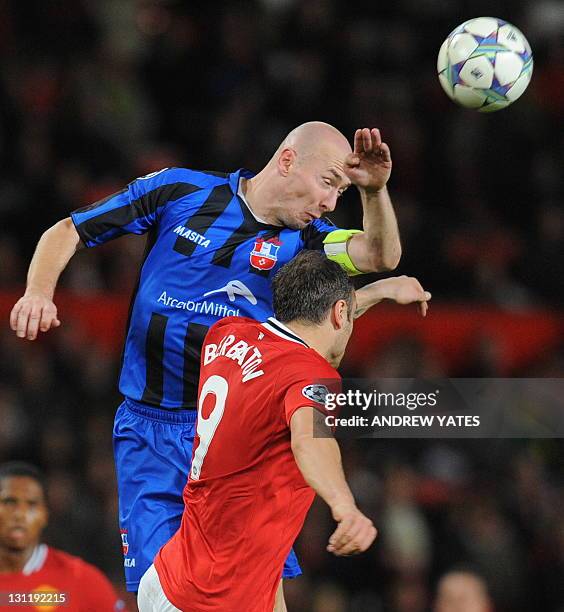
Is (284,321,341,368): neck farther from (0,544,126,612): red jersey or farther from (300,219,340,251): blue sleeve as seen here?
(0,544,126,612): red jersey

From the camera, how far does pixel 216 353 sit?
445 cm

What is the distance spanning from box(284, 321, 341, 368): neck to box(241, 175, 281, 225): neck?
990 mm

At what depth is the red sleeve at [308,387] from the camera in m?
3.94

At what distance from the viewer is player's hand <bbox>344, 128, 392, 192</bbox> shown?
4.72m

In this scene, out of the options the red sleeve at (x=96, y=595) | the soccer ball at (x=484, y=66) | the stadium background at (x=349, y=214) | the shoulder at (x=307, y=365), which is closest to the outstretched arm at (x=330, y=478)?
the shoulder at (x=307, y=365)

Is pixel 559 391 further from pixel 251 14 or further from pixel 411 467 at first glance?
pixel 251 14

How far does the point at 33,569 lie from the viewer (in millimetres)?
6441

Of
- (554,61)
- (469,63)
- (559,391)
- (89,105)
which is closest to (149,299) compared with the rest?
(469,63)

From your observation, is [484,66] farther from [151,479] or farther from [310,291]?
[151,479]

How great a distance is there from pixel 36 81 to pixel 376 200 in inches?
278

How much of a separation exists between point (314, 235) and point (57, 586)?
2.45 metres

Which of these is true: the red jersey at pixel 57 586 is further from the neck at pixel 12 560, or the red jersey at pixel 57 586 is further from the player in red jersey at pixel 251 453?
the player in red jersey at pixel 251 453

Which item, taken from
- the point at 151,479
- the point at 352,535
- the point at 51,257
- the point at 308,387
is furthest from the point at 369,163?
the point at 352,535

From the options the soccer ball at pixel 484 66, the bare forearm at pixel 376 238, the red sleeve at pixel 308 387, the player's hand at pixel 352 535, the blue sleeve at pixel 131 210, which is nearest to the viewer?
the player's hand at pixel 352 535
